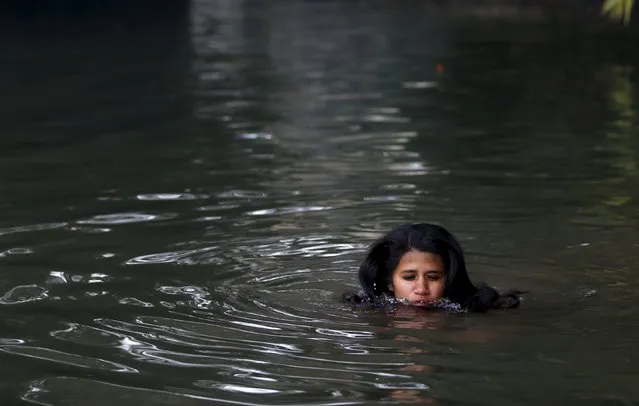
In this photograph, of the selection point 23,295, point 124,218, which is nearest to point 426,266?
point 23,295

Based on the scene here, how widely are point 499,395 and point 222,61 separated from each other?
21842mm

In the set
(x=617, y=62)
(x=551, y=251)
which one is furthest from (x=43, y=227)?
(x=617, y=62)

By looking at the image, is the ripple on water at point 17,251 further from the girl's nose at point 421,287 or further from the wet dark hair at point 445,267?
the girl's nose at point 421,287

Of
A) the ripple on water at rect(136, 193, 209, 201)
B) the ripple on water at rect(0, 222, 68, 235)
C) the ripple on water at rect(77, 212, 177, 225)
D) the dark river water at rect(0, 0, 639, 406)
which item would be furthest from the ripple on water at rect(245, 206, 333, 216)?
the ripple on water at rect(0, 222, 68, 235)

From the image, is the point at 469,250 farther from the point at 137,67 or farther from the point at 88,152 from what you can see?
the point at 137,67

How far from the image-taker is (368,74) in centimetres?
2484

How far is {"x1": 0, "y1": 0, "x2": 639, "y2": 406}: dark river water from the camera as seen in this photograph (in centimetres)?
675

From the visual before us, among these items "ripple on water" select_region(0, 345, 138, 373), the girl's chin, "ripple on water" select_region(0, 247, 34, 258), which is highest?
the girl's chin

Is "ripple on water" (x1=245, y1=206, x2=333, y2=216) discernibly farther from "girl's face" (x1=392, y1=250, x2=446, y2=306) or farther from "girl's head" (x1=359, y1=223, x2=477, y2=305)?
"girl's face" (x1=392, y1=250, x2=446, y2=306)

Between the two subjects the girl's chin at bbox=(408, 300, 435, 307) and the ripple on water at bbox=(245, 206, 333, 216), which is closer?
the girl's chin at bbox=(408, 300, 435, 307)

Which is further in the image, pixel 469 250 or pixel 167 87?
pixel 167 87

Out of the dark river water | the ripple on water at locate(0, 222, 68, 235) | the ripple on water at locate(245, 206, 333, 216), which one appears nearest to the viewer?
the dark river water

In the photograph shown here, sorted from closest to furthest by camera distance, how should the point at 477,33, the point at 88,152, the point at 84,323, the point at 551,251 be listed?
the point at 84,323 < the point at 551,251 < the point at 88,152 < the point at 477,33

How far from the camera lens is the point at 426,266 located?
25.9 ft
